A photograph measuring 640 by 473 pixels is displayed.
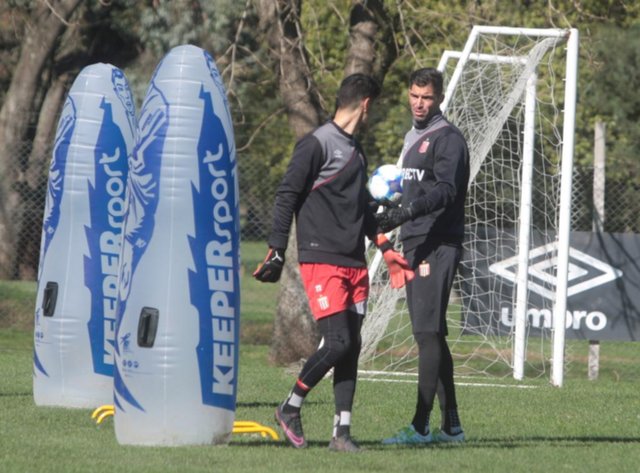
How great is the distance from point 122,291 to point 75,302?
7.29 feet

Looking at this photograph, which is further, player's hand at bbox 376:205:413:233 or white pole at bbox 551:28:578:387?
white pole at bbox 551:28:578:387

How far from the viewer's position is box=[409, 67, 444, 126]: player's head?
849cm

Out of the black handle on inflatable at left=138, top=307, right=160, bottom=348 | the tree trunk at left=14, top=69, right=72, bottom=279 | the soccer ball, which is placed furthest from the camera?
the tree trunk at left=14, top=69, right=72, bottom=279

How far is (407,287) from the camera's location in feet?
27.9

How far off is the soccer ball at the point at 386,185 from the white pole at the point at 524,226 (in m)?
5.23

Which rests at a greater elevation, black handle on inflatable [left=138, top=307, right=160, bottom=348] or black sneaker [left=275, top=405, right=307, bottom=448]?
black handle on inflatable [left=138, top=307, right=160, bottom=348]

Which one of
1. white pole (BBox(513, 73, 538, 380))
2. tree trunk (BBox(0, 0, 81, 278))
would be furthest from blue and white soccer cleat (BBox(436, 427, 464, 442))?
tree trunk (BBox(0, 0, 81, 278))

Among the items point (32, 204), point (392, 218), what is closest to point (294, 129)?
point (32, 204)

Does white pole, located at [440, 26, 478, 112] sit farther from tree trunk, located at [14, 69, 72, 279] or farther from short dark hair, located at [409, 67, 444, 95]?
tree trunk, located at [14, 69, 72, 279]

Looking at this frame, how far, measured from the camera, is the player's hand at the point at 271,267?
25.1 feet

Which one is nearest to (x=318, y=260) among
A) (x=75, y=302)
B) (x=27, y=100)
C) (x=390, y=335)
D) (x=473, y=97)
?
(x=75, y=302)

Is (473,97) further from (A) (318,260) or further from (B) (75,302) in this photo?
(A) (318,260)

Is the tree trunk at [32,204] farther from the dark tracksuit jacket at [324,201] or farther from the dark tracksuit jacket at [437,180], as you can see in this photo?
the dark tracksuit jacket at [324,201]

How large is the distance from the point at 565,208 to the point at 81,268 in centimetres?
476
